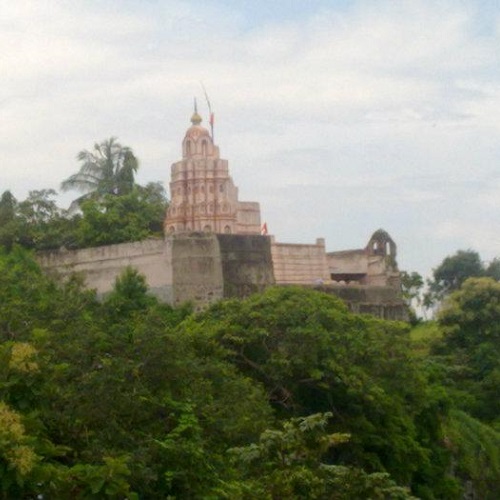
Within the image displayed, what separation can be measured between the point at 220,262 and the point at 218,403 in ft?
41.0

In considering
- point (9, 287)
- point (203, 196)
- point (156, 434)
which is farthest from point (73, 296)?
point (203, 196)

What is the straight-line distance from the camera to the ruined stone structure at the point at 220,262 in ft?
103

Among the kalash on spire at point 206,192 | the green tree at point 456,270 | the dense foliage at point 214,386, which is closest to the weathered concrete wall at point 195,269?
the dense foliage at point 214,386

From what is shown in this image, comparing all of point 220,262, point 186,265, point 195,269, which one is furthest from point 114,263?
point 220,262

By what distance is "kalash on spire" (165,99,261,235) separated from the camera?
148ft

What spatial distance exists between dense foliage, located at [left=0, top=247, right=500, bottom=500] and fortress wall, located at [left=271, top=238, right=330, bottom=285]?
410 centimetres

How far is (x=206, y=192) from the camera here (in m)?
46.1

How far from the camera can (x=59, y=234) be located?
35312 millimetres

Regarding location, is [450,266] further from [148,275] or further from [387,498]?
[387,498]

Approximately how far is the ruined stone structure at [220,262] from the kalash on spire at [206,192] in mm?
33

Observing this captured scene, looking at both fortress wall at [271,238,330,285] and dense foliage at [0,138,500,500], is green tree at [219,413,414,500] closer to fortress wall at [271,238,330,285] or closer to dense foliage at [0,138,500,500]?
dense foliage at [0,138,500,500]

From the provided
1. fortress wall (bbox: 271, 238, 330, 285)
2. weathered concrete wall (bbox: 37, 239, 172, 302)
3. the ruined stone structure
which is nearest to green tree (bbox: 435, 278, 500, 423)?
the ruined stone structure

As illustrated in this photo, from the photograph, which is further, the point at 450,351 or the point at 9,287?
the point at 450,351

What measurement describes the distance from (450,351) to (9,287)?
17.1 meters
